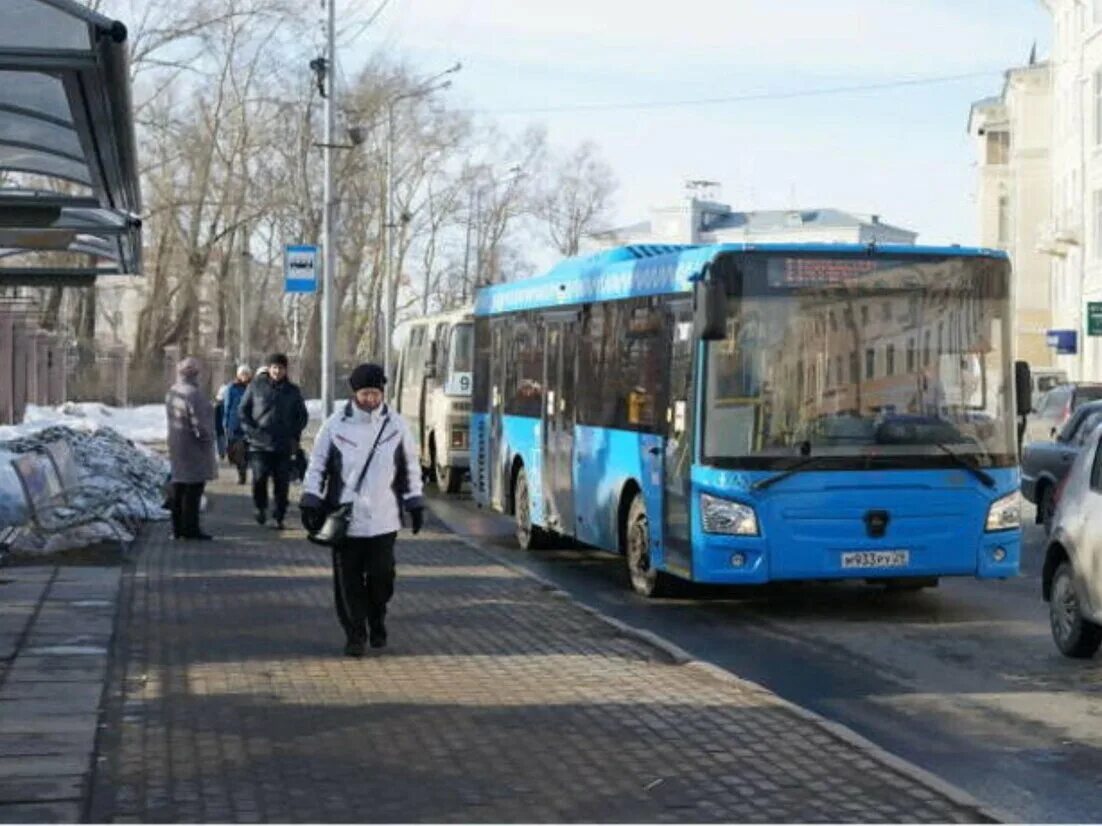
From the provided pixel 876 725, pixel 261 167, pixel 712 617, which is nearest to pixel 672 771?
pixel 876 725

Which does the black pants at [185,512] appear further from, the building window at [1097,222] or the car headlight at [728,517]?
the building window at [1097,222]

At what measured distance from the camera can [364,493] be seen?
1103cm

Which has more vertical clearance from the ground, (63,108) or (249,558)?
A: (63,108)

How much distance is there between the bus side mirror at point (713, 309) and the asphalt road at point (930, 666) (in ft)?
7.02

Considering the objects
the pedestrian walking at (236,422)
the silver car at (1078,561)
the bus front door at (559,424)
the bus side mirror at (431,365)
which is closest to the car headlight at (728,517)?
the silver car at (1078,561)

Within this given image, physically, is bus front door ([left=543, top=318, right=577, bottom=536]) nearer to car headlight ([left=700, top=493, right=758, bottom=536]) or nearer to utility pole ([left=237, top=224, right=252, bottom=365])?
car headlight ([left=700, top=493, right=758, bottom=536])

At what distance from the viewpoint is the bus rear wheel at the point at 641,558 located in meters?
15.0

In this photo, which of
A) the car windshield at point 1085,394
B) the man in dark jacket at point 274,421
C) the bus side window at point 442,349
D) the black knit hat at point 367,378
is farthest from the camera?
the bus side window at point 442,349

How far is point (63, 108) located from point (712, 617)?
20.8 feet

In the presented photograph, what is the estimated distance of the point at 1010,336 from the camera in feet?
46.1

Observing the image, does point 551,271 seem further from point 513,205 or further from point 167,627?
point 513,205

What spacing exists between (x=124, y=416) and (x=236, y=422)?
28.7 meters

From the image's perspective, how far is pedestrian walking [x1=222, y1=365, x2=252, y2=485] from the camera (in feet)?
77.0

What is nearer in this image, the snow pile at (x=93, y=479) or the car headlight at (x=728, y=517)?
the car headlight at (x=728, y=517)
